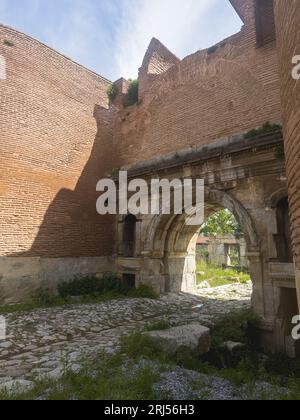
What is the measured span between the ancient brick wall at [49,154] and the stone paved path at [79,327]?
8.07 feet

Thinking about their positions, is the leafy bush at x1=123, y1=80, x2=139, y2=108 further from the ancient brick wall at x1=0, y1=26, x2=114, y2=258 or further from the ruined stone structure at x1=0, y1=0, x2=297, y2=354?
the ancient brick wall at x1=0, y1=26, x2=114, y2=258

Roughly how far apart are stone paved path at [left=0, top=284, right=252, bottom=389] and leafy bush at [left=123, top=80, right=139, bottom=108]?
Answer: 287 inches

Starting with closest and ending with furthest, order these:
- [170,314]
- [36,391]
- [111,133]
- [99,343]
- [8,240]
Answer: [36,391] → [99,343] → [170,314] → [8,240] → [111,133]

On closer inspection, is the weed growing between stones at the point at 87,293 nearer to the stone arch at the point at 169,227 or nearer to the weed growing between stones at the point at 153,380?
the stone arch at the point at 169,227

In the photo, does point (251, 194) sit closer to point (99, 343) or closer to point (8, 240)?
point (99, 343)

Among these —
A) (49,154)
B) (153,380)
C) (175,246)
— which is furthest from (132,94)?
(153,380)

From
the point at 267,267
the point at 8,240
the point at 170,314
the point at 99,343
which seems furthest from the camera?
the point at 8,240

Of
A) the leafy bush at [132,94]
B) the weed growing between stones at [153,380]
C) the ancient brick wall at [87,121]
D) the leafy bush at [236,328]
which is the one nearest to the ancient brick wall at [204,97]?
the ancient brick wall at [87,121]

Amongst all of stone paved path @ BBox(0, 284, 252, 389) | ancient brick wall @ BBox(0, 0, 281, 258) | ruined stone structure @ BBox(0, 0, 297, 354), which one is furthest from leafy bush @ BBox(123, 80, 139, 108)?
stone paved path @ BBox(0, 284, 252, 389)

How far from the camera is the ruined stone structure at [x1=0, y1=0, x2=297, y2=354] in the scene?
264 inches
